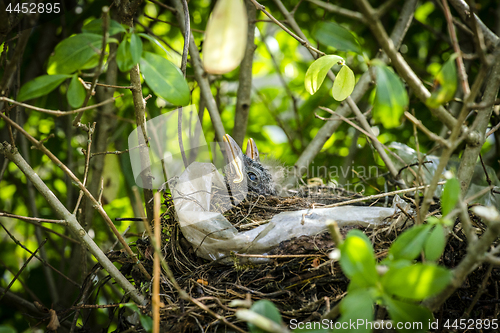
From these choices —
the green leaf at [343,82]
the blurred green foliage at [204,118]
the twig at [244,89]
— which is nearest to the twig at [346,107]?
the blurred green foliage at [204,118]

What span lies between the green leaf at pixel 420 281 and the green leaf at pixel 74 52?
0.76 meters

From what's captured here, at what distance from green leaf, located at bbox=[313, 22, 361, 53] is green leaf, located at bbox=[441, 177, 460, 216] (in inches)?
15.3

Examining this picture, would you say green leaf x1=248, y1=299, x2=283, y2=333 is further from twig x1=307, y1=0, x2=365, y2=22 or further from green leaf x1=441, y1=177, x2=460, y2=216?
twig x1=307, y1=0, x2=365, y2=22

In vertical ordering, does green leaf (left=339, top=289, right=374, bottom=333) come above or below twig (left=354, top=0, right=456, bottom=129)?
below

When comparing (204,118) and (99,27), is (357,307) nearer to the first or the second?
(99,27)

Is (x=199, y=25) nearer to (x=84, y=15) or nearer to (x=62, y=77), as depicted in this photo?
(x=84, y=15)

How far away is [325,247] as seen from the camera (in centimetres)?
118

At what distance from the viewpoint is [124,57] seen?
0.77m

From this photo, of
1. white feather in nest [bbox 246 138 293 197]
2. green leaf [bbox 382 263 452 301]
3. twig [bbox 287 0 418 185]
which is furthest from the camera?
white feather in nest [bbox 246 138 293 197]

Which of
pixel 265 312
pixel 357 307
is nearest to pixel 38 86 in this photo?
pixel 265 312

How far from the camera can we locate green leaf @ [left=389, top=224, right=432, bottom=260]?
69 cm

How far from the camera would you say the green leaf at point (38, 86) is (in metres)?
0.76

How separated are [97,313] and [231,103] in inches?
71.4

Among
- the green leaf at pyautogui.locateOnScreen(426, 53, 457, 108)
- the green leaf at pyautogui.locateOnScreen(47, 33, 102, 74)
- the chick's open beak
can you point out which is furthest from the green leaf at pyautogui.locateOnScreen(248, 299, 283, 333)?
the chick's open beak
